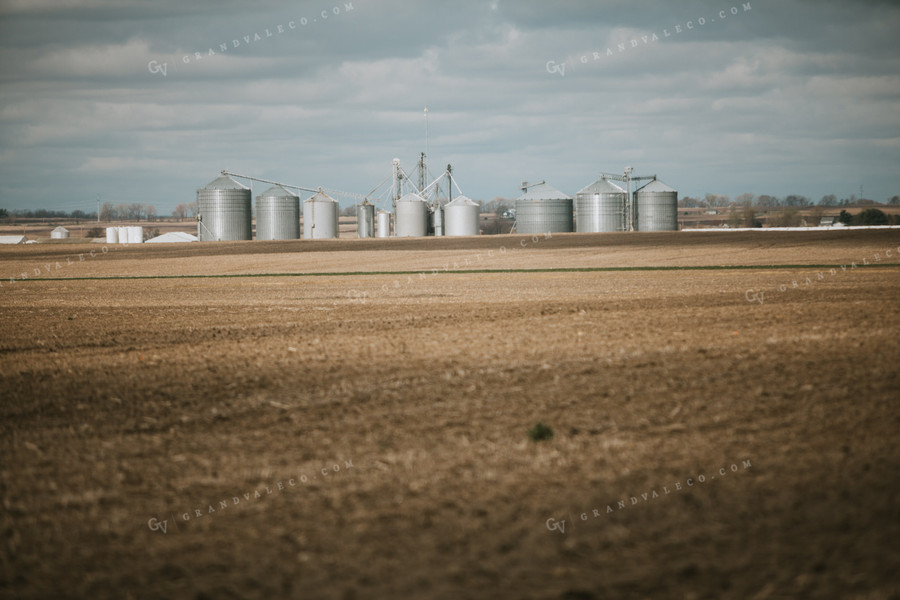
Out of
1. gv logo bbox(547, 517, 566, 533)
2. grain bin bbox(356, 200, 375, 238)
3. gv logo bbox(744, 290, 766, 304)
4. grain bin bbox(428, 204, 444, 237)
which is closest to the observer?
gv logo bbox(547, 517, 566, 533)

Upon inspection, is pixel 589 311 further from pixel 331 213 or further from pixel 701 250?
pixel 331 213

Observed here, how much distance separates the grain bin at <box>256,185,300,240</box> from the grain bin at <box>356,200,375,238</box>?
1277 cm

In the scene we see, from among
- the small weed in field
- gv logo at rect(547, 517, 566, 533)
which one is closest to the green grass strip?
the small weed in field

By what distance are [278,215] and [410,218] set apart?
16.7 metres

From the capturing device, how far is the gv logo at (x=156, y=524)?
6796mm

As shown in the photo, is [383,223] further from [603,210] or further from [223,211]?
[603,210]

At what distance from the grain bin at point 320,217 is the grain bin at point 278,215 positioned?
3.47 m

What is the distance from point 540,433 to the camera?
29.4 ft

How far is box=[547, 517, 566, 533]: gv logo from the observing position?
6508mm

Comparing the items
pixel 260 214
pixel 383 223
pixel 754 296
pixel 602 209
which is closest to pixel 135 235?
pixel 260 214

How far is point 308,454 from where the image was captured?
8695mm

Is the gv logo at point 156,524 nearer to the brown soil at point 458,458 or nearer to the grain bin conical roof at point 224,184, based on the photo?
the brown soil at point 458,458

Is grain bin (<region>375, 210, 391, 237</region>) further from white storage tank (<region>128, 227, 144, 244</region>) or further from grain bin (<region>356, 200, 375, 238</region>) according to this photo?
white storage tank (<region>128, 227, 144, 244</region>)

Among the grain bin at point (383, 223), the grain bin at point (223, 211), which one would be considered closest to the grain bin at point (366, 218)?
the grain bin at point (383, 223)
